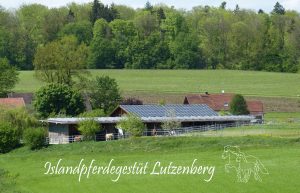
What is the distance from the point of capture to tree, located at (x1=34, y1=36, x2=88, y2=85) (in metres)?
89.5

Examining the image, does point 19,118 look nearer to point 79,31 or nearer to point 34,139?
point 34,139

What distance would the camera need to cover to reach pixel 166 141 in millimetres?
53844

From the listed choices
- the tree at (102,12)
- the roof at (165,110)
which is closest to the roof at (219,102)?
the roof at (165,110)

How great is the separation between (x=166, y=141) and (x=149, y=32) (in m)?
97.7

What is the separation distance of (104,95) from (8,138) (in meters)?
27.5

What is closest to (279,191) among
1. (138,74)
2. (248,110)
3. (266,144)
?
(266,144)

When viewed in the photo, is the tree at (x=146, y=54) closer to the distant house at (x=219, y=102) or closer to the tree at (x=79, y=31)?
the tree at (x=79, y=31)

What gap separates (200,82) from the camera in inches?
4601

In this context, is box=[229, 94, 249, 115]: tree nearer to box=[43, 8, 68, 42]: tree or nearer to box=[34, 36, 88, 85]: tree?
box=[34, 36, 88, 85]: tree

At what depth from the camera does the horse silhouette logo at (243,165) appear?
3742 centimetres

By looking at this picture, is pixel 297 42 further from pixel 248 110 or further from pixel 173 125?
pixel 173 125

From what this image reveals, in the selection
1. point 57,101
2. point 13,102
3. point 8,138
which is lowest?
point 8,138

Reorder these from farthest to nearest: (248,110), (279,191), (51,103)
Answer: (248,110) < (51,103) < (279,191)

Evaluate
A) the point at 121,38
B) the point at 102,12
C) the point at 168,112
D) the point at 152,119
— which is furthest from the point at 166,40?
the point at 152,119
